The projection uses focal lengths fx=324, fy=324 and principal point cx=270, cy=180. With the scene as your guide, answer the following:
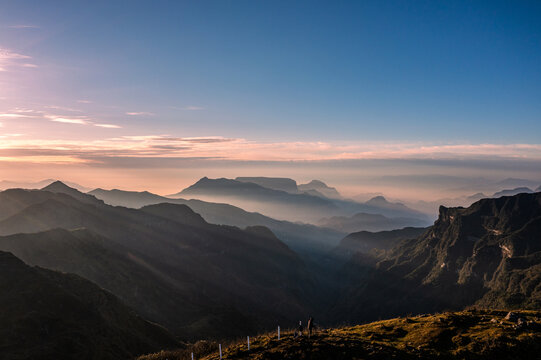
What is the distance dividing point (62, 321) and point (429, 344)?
290 feet

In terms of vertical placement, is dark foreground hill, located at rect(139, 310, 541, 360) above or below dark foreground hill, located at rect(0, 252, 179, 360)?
above

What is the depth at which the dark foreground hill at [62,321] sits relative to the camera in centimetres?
7281

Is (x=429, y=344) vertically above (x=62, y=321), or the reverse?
(x=429, y=344)

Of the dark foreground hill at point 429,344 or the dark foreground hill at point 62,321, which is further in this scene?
the dark foreground hill at point 62,321

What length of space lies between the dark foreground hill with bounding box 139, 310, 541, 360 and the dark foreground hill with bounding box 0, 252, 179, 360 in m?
52.0

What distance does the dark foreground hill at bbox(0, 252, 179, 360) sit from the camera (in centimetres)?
7281

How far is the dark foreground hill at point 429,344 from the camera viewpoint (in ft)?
99.5

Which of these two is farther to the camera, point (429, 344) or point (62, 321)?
point (62, 321)

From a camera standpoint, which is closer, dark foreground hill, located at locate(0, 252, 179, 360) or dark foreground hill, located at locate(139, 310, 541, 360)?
dark foreground hill, located at locate(139, 310, 541, 360)

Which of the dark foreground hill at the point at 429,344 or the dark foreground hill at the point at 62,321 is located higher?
the dark foreground hill at the point at 429,344

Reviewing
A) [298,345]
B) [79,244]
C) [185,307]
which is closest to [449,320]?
[298,345]

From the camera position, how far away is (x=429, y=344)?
33.8 m

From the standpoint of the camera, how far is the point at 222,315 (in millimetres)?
166500

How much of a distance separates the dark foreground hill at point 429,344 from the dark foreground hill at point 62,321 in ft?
171
